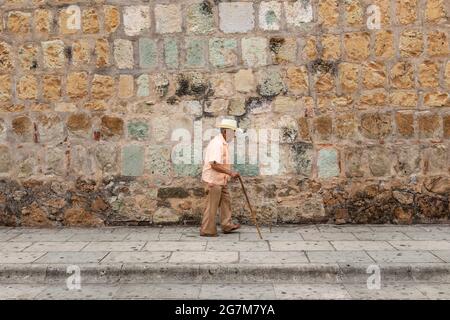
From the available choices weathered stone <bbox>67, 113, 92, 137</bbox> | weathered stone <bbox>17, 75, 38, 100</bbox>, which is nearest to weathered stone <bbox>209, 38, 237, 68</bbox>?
weathered stone <bbox>67, 113, 92, 137</bbox>

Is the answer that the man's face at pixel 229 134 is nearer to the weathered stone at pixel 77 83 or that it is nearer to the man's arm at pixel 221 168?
the man's arm at pixel 221 168

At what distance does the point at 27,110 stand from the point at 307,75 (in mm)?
4165

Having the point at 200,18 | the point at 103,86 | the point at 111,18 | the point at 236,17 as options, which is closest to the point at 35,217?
the point at 103,86

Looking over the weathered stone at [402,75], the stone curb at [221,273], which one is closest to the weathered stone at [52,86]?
the stone curb at [221,273]

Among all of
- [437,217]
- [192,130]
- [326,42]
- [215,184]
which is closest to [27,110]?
[192,130]

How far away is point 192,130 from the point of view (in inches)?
310

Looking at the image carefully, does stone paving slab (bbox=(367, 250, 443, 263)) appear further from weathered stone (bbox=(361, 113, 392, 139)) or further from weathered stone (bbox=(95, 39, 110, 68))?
weathered stone (bbox=(95, 39, 110, 68))

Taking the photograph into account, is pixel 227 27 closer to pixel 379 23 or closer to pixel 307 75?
pixel 307 75

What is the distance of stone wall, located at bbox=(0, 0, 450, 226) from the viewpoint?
7.76m

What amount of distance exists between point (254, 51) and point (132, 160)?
240 centimetres

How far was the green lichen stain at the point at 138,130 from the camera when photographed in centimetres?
792

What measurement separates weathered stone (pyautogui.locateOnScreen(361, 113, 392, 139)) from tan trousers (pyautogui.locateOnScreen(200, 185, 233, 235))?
226cm

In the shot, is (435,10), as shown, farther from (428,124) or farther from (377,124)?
(377,124)

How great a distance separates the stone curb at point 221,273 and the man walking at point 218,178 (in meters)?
1.56
